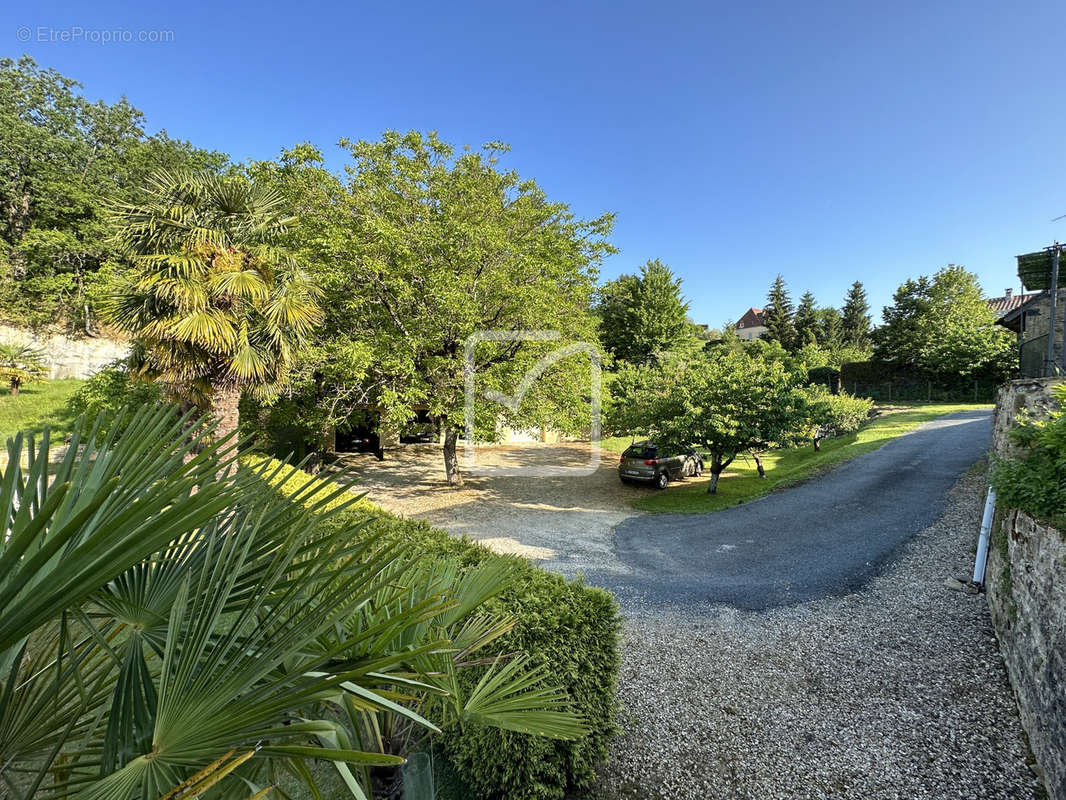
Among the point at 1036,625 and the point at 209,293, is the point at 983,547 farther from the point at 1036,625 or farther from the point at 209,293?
the point at 209,293

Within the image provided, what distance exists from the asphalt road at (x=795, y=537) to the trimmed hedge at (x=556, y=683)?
2977 millimetres

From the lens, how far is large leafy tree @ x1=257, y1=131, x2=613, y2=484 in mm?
9734

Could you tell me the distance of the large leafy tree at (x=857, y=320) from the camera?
124 ft

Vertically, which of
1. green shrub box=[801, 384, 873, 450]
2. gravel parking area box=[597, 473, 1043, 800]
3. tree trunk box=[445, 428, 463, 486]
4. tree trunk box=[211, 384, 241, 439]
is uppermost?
tree trunk box=[211, 384, 241, 439]

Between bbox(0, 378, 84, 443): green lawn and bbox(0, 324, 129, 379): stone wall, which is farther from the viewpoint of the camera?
bbox(0, 324, 129, 379): stone wall

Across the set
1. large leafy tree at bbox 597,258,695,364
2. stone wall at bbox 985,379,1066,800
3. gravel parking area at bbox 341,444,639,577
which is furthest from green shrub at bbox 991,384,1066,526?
large leafy tree at bbox 597,258,695,364

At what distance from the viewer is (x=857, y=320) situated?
38312 mm

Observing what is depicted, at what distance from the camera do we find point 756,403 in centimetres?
1088

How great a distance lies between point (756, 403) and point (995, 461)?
6216mm

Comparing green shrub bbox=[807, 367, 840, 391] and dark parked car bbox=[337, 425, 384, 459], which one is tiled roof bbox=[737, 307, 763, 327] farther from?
dark parked car bbox=[337, 425, 384, 459]

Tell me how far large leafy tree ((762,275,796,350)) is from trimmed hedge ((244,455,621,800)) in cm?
4066

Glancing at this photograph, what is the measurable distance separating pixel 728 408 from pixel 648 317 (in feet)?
63.4

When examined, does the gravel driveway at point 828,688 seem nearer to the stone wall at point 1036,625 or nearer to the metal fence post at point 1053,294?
the stone wall at point 1036,625

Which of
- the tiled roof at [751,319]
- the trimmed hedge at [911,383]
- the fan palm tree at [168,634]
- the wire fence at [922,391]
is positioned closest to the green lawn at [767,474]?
the wire fence at [922,391]
